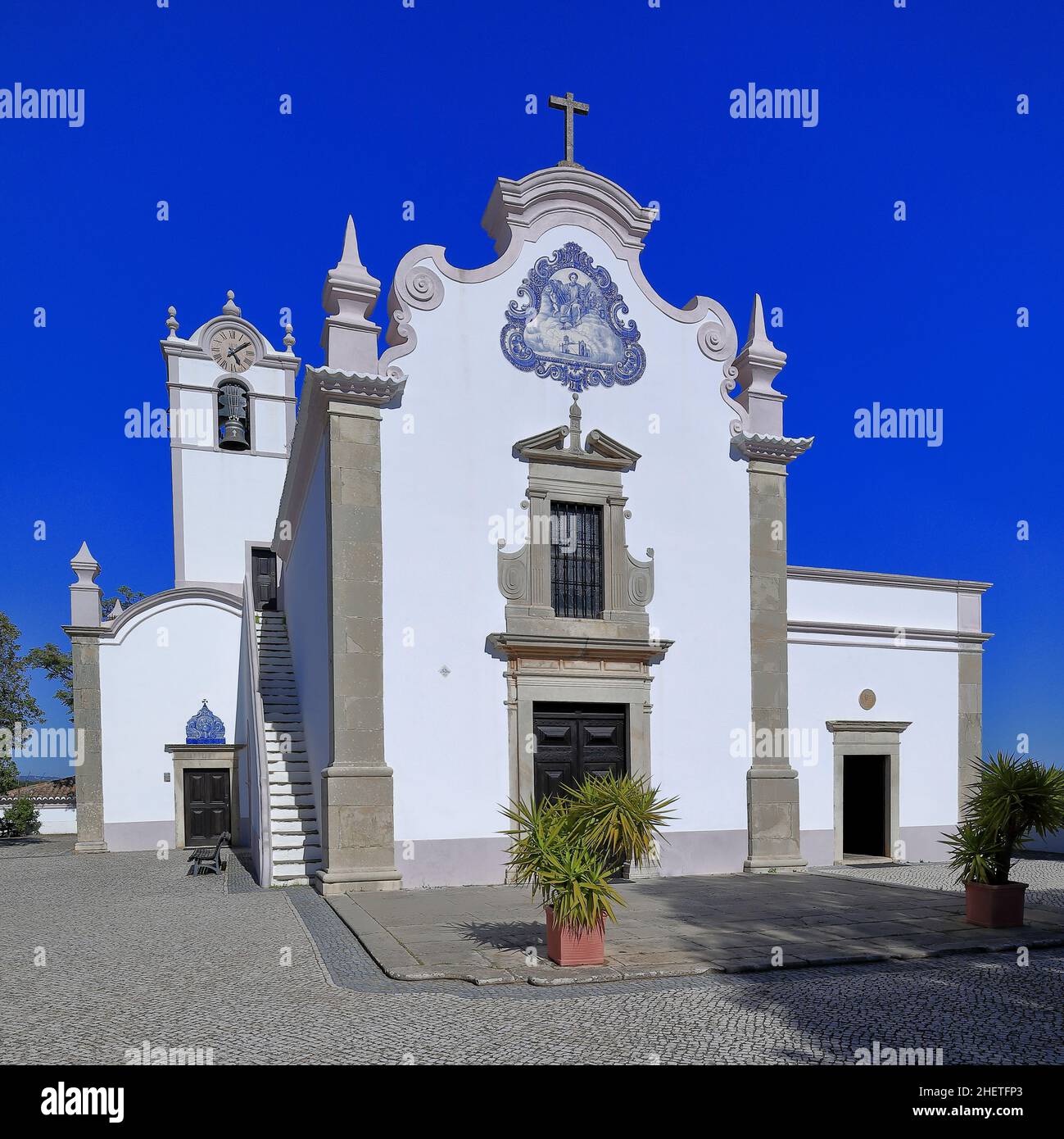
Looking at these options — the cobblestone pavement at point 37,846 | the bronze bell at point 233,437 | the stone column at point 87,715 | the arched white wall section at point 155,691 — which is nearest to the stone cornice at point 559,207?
the arched white wall section at point 155,691

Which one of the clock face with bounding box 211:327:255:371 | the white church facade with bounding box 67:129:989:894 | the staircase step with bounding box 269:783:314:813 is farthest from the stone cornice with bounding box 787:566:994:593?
the clock face with bounding box 211:327:255:371

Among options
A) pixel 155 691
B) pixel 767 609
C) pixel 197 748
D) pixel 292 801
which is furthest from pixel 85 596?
pixel 767 609

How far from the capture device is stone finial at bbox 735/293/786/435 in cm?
1470

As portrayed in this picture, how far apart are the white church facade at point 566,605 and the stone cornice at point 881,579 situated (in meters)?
0.04

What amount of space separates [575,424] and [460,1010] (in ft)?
29.8

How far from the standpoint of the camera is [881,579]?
1620 cm

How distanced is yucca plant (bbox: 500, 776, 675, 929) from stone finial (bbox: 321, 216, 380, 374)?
6.97 m

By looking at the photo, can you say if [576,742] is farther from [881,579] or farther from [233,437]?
[233,437]

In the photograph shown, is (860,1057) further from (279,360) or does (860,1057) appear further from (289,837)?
(279,360)

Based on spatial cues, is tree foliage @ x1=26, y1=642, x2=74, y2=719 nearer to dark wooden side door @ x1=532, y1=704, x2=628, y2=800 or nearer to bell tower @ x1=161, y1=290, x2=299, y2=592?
bell tower @ x1=161, y1=290, x2=299, y2=592

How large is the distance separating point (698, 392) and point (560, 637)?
181 inches
